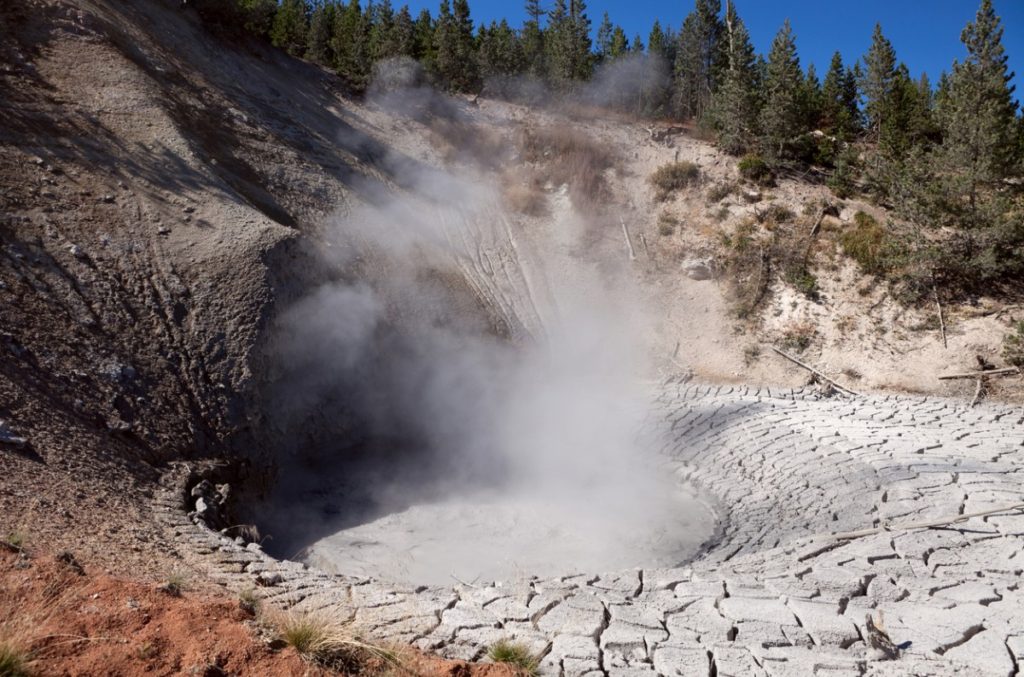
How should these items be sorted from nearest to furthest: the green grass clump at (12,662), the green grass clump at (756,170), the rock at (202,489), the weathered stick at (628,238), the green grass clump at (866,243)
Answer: the green grass clump at (12,662) → the rock at (202,489) → the green grass clump at (866,243) → the weathered stick at (628,238) → the green grass clump at (756,170)

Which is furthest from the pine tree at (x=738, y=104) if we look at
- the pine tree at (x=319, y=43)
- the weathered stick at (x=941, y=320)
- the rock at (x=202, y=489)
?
the rock at (x=202, y=489)

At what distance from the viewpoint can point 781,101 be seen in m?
20.4

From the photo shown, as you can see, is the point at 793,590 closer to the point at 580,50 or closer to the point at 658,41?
the point at 580,50

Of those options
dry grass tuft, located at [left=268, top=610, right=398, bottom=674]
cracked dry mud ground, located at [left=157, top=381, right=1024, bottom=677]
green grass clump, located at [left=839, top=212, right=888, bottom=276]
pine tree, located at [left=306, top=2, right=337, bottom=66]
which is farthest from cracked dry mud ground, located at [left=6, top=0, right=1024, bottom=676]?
pine tree, located at [left=306, top=2, right=337, bottom=66]

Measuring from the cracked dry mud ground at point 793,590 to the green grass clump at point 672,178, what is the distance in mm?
13223

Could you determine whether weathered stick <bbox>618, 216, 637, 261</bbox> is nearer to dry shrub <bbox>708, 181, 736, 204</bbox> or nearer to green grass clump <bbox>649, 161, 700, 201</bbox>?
green grass clump <bbox>649, 161, 700, 201</bbox>

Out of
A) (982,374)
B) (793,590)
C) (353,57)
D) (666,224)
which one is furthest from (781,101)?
(793,590)

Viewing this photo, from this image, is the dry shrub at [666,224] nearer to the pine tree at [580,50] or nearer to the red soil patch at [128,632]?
the pine tree at [580,50]

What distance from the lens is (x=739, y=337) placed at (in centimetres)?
1712

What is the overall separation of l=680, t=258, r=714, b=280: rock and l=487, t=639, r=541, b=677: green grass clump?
15626 mm

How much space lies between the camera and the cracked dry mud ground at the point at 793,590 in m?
4.77

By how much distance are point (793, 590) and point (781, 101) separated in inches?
726

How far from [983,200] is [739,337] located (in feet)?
21.9

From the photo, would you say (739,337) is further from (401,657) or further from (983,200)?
(401,657)
